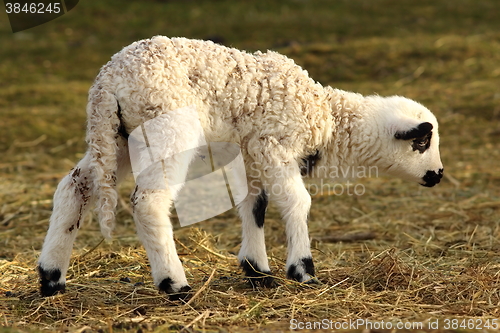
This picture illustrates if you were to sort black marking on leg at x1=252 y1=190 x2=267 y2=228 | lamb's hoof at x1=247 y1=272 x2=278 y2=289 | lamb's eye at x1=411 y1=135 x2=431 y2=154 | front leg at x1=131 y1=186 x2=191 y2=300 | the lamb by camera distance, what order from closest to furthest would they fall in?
front leg at x1=131 y1=186 x2=191 y2=300 < the lamb < lamb's hoof at x1=247 y1=272 x2=278 y2=289 < black marking on leg at x1=252 y1=190 x2=267 y2=228 < lamb's eye at x1=411 y1=135 x2=431 y2=154

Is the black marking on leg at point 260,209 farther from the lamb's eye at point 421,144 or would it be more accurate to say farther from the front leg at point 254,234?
the lamb's eye at point 421,144

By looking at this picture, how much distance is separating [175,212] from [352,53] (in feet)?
29.8

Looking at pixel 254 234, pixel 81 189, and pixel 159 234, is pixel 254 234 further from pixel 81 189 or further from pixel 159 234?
pixel 81 189

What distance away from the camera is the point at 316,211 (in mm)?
8078

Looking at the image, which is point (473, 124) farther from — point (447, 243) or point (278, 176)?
point (278, 176)

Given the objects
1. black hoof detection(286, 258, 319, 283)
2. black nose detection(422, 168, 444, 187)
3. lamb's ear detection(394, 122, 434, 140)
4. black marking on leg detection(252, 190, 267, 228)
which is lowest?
black hoof detection(286, 258, 319, 283)

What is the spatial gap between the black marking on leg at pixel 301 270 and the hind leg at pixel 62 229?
1.72 metres

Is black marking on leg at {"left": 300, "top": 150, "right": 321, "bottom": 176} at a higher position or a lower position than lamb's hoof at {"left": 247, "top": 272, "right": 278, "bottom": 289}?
higher

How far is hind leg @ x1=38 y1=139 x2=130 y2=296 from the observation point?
4941 millimetres

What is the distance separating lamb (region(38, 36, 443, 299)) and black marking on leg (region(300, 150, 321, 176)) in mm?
10

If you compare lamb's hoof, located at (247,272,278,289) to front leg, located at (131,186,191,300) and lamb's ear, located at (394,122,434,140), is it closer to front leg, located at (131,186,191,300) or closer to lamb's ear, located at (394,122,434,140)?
front leg, located at (131,186,191,300)

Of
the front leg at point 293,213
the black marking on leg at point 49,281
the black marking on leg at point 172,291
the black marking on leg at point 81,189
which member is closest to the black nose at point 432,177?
the front leg at point 293,213

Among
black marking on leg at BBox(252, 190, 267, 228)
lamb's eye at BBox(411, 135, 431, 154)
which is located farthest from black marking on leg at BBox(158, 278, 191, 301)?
lamb's eye at BBox(411, 135, 431, 154)

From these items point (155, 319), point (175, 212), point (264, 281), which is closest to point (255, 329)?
point (155, 319)
